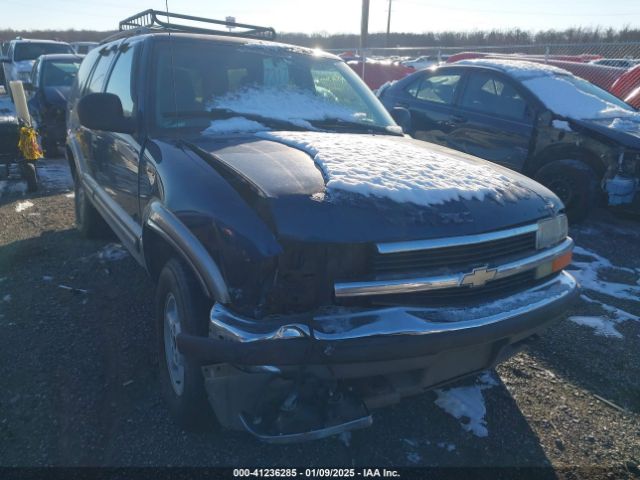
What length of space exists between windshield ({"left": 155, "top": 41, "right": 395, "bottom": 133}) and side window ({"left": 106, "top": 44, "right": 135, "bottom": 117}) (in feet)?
1.04

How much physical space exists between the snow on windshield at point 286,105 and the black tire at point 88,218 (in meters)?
2.45

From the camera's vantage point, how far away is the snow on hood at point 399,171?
6.97 ft

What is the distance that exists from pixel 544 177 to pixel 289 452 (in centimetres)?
487

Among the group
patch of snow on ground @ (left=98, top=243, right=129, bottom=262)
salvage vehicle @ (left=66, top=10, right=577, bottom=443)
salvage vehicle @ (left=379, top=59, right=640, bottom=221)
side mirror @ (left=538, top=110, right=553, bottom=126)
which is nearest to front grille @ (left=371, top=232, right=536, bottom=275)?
salvage vehicle @ (left=66, top=10, right=577, bottom=443)

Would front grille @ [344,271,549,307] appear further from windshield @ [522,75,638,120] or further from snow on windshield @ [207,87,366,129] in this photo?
windshield @ [522,75,638,120]

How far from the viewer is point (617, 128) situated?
5.51 meters

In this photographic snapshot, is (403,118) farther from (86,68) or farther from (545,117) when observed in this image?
(86,68)

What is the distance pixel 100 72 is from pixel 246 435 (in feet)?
10.9

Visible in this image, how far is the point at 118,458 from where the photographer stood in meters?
2.28

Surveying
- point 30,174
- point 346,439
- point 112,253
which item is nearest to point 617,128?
point 346,439

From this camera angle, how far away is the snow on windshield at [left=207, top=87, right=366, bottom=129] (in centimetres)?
313

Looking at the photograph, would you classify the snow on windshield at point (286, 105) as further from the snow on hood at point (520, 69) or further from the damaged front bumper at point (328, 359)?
the snow on hood at point (520, 69)

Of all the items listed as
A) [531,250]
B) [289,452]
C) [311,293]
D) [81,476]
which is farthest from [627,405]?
[81,476]

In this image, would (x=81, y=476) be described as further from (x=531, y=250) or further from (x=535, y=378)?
(x=535, y=378)
